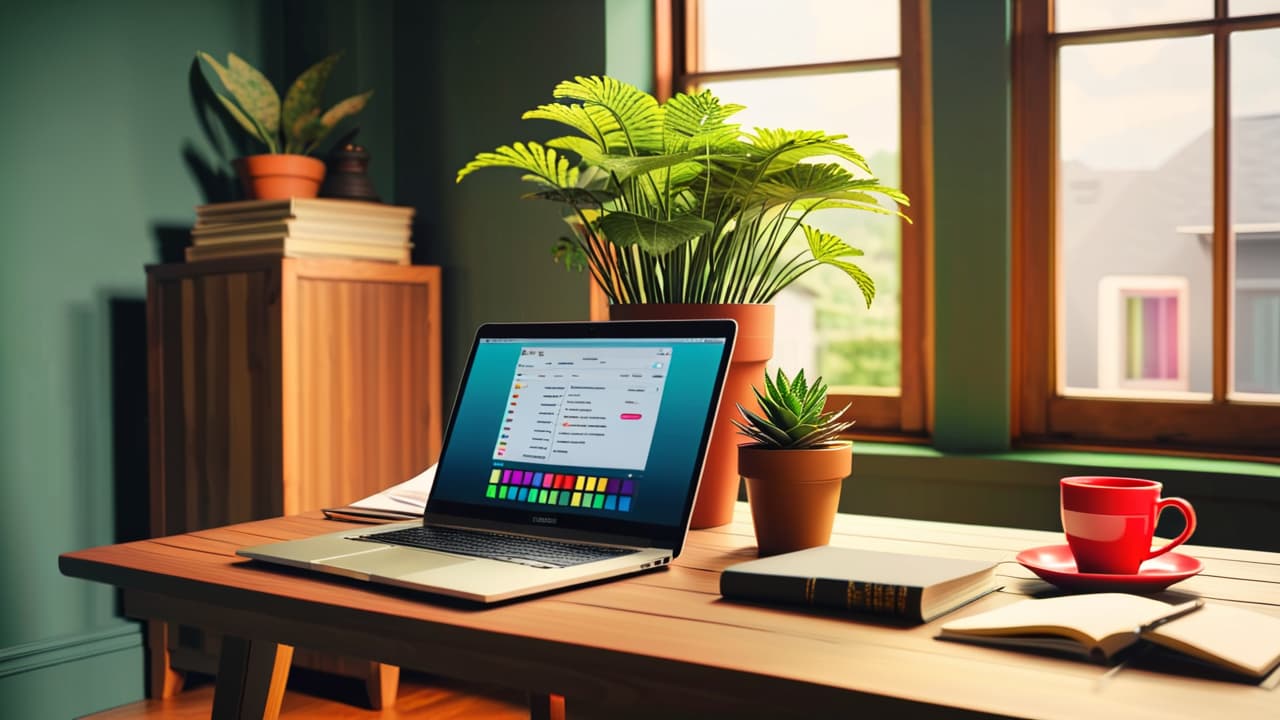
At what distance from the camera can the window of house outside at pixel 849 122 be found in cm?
268

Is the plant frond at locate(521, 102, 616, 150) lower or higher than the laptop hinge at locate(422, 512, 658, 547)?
higher

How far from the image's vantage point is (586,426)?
133 cm

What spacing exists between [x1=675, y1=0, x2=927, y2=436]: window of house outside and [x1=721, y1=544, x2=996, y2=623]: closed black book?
165 centimetres

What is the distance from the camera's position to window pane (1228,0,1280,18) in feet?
7.68

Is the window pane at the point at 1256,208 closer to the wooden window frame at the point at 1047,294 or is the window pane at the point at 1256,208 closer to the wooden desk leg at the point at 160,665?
the wooden window frame at the point at 1047,294

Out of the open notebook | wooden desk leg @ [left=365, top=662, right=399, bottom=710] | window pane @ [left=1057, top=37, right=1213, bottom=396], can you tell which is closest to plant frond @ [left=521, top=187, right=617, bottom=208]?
the open notebook

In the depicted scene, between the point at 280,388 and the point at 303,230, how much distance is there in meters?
0.38

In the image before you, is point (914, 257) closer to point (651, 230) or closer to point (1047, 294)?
point (1047, 294)

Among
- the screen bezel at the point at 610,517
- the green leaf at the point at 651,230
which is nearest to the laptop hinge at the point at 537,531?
the screen bezel at the point at 610,517

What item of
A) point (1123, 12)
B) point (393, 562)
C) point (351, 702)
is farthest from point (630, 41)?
point (393, 562)

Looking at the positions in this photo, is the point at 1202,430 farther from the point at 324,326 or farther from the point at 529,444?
the point at 324,326

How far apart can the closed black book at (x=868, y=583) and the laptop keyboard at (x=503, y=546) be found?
0.19m

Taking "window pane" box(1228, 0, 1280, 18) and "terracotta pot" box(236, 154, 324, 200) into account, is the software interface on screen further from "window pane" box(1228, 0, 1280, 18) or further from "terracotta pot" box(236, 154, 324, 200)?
"window pane" box(1228, 0, 1280, 18)

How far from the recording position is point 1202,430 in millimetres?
2389
